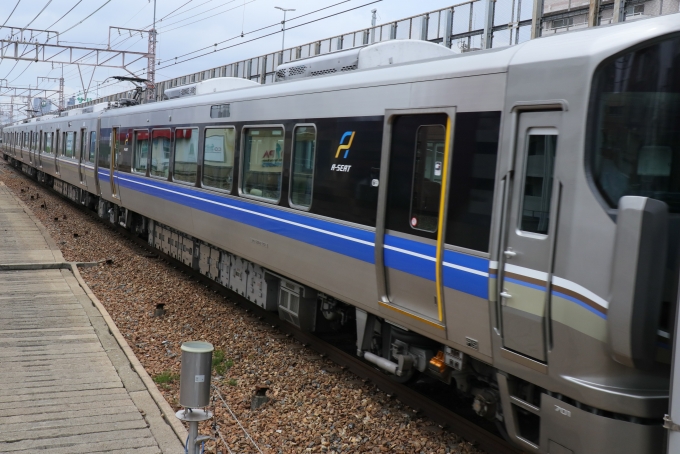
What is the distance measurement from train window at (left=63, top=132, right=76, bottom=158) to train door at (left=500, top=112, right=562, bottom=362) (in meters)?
19.6

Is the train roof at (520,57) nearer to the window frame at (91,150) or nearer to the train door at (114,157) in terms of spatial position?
the train door at (114,157)

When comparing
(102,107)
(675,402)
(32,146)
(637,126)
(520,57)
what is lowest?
(675,402)

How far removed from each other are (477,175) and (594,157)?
0.94 m

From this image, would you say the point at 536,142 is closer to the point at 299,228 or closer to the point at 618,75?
the point at 618,75

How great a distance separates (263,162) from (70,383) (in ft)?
10.9

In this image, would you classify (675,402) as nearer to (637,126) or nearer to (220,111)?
(637,126)

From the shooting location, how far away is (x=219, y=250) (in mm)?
10477

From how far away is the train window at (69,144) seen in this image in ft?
71.7

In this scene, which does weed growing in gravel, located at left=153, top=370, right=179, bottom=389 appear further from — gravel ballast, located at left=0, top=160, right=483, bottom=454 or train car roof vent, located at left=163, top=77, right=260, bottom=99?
train car roof vent, located at left=163, top=77, right=260, bottom=99

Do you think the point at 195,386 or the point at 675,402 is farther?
the point at 195,386

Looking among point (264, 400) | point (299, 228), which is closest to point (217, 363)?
point (264, 400)

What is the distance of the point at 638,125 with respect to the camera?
4016 mm

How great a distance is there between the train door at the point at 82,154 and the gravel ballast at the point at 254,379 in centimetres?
808

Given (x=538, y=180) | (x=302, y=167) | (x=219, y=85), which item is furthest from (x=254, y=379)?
(x=219, y=85)
